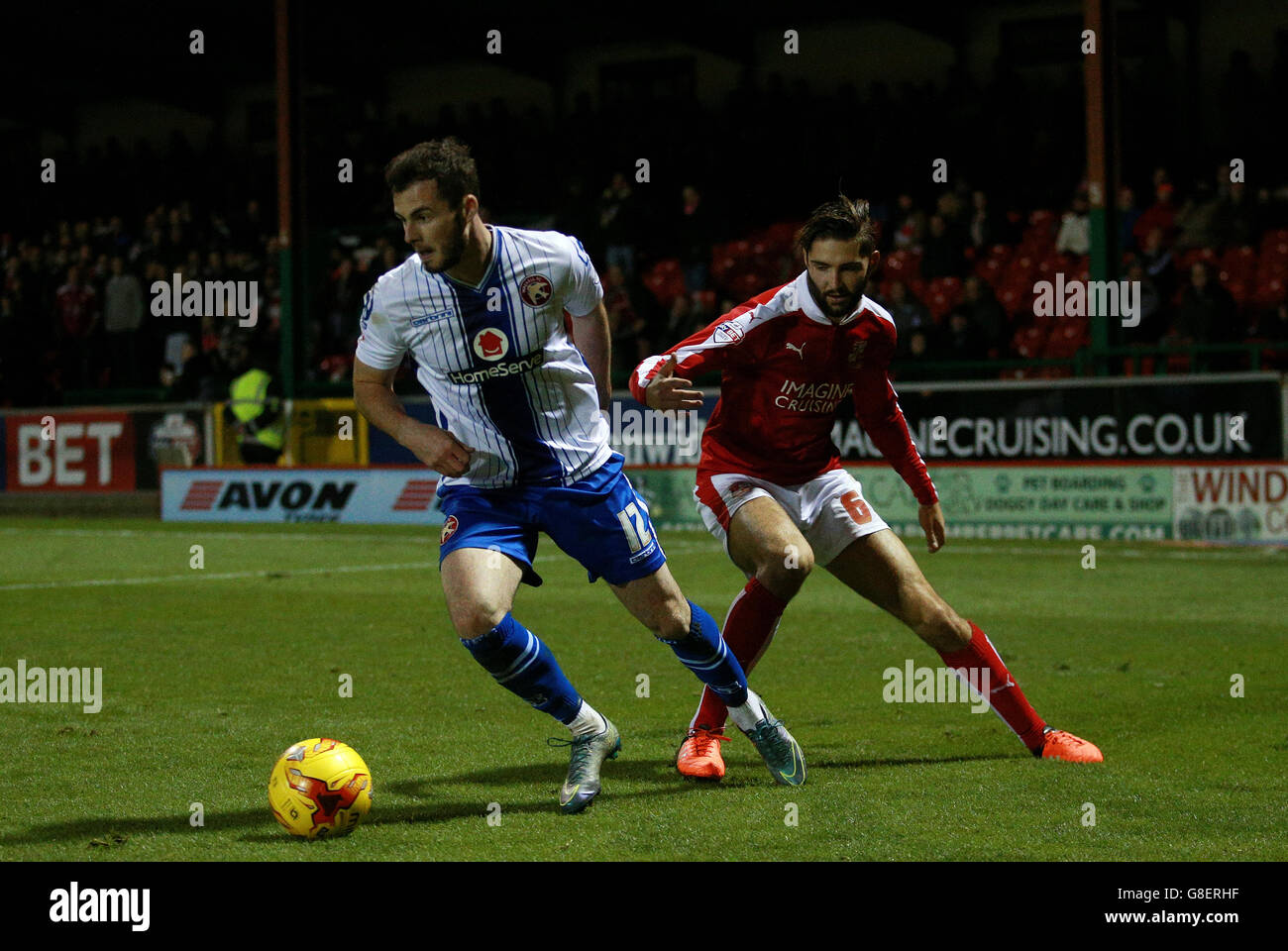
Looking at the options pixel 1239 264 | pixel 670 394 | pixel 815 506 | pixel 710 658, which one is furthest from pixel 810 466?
pixel 1239 264

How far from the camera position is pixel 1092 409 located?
14.2m

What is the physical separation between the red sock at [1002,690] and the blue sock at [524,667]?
1.44 meters

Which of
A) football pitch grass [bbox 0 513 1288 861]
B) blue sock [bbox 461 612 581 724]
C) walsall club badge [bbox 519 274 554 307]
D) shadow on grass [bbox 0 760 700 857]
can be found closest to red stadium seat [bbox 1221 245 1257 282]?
football pitch grass [bbox 0 513 1288 861]

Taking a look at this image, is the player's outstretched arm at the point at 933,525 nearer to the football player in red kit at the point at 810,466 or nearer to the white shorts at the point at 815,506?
the football player in red kit at the point at 810,466

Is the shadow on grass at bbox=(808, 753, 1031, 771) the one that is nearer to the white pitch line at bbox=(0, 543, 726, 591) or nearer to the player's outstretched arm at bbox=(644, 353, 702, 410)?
the player's outstretched arm at bbox=(644, 353, 702, 410)

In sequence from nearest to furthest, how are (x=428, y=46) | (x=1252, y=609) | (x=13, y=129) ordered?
(x=1252, y=609), (x=428, y=46), (x=13, y=129)

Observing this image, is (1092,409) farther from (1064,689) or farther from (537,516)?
(537,516)

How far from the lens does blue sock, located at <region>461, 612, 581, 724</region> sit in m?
4.93

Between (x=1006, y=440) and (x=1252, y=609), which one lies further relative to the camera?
(x=1006, y=440)

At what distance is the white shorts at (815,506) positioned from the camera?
5738mm

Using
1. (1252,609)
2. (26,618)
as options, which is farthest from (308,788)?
(1252,609)

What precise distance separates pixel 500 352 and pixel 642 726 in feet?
6.74

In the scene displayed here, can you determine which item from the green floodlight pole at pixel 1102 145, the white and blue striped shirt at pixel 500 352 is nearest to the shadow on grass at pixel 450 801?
the white and blue striped shirt at pixel 500 352

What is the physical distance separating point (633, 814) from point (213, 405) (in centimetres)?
1571
